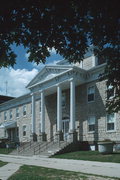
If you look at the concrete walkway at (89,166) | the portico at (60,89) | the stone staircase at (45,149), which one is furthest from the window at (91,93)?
the concrete walkway at (89,166)

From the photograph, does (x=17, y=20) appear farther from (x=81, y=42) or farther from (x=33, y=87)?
(x=33, y=87)

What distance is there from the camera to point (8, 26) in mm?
6539

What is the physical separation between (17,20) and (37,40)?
78 centimetres

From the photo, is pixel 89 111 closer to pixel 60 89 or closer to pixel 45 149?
pixel 60 89

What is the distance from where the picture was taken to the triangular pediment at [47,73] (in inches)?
1201

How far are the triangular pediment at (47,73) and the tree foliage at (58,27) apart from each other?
21394 mm

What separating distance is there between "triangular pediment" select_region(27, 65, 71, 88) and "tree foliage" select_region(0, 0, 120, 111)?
21.4m

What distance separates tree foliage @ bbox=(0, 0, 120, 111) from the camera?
648 centimetres

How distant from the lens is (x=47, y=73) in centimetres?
3322

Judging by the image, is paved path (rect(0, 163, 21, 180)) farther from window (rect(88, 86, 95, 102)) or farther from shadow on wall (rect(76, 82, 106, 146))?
window (rect(88, 86, 95, 102))

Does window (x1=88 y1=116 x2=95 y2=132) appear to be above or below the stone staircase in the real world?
above

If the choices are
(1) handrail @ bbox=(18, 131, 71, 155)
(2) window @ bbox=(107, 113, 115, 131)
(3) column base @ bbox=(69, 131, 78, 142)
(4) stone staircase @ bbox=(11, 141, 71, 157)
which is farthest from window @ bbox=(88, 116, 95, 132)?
(4) stone staircase @ bbox=(11, 141, 71, 157)

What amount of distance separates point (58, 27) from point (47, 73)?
86.1 ft

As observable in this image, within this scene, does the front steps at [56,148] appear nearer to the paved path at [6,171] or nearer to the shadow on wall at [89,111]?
the shadow on wall at [89,111]
